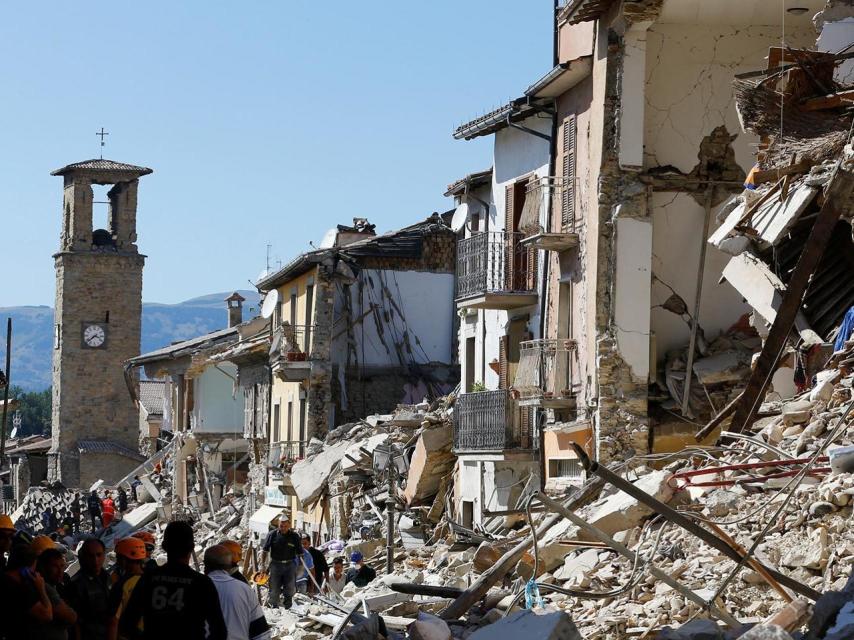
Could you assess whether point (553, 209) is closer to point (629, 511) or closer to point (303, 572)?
point (303, 572)

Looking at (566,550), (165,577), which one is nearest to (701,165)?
(566,550)

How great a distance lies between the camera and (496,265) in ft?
99.7

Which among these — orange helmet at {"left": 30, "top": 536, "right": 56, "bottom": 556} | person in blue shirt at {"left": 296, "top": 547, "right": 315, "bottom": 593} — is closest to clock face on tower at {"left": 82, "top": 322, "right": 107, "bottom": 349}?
person in blue shirt at {"left": 296, "top": 547, "right": 315, "bottom": 593}

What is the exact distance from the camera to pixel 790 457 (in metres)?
16.4

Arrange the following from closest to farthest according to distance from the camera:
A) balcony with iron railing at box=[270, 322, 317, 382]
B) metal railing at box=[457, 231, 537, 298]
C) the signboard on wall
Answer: metal railing at box=[457, 231, 537, 298], the signboard on wall, balcony with iron railing at box=[270, 322, 317, 382]

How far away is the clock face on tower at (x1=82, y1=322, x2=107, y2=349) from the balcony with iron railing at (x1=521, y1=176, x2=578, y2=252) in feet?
193

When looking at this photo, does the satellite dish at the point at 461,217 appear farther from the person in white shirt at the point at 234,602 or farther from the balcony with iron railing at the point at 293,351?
the person in white shirt at the point at 234,602

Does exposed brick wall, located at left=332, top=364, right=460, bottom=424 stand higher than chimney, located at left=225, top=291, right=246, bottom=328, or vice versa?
chimney, located at left=225, top=291, right=246, bottom=328

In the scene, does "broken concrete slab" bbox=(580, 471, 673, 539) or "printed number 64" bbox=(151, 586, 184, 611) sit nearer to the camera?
"printed number 64" bbox=(151, 586, 184, 611)

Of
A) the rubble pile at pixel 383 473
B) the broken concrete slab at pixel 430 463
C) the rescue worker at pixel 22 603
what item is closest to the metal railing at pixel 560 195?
the rubble pile at pixel 383 473

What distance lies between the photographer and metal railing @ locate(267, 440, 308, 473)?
4216 centimetres

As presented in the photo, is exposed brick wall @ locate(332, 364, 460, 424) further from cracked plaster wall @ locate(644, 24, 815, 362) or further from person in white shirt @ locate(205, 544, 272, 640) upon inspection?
person in white shirt @ locate(205, 544, 272, 640)

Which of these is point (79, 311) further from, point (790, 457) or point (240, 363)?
point (790, 457)

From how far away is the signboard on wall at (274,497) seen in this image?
41.5m
